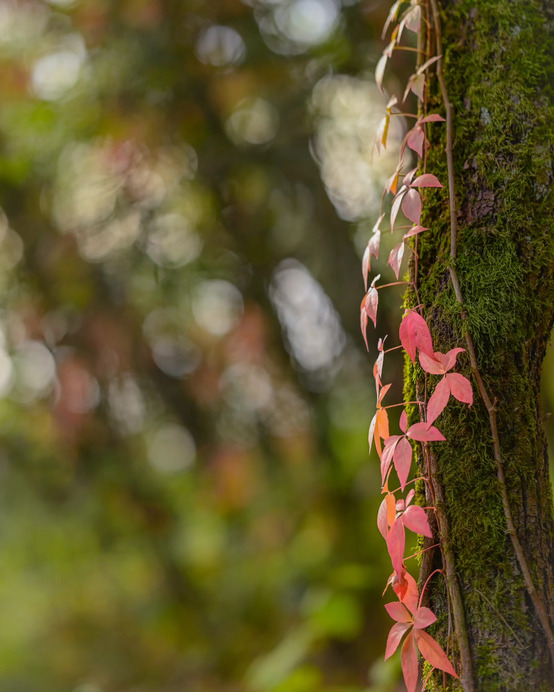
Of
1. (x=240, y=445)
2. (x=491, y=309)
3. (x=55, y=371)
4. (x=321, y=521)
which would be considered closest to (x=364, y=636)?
(x=321, y=521)

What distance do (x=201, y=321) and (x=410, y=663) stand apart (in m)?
3.77

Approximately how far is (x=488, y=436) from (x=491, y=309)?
0.18 metres

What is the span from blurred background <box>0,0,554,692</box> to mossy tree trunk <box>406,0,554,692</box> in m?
1.43

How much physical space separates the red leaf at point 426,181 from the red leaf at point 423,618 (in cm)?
58

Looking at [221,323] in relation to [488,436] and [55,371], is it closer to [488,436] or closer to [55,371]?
[55,371]

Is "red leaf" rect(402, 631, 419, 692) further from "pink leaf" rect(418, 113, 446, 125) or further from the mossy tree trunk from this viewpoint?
"pink leaf" rect(418, 113, 446, 125)

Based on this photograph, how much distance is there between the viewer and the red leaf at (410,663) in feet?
2.75

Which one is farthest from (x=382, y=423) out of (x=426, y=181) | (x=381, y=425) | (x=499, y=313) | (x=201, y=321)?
(x=201, y=321)

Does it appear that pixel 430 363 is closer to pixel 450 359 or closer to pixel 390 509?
pixel 450 359

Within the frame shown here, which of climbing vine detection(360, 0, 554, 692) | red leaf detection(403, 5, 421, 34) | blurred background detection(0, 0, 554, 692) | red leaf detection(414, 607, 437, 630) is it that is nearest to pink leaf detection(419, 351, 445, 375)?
climbing vine detection(360, 0, 554, 692)

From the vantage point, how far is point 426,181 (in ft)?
2.96

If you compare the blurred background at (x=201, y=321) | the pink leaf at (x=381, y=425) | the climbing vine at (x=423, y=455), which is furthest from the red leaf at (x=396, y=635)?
the blurred background at (x=201, y=321)

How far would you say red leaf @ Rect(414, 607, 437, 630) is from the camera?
32.8 inches

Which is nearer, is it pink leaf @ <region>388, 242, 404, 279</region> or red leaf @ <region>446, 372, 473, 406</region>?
red leaf @ <region>446, 372, 473, 406</region>
